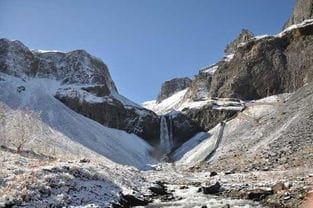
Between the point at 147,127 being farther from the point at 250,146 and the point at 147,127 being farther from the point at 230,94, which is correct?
the point at 250,146

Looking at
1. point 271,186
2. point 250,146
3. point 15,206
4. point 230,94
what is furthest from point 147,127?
point 15,206

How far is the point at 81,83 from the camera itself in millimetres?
122188

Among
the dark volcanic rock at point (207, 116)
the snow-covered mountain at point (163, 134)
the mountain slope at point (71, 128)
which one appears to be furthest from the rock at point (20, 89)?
the dark volcanic rock at point (207, 116)

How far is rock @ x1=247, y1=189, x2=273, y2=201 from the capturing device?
29150mm

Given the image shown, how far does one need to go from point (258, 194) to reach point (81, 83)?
323ft

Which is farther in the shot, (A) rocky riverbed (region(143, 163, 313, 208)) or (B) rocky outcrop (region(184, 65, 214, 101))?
(B) rocky outcrop (region(184, 65, 214, 101))

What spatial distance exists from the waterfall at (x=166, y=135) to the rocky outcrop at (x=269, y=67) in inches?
646

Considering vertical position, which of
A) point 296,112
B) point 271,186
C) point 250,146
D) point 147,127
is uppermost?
point 147,127

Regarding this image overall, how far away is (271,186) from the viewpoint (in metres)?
30.9

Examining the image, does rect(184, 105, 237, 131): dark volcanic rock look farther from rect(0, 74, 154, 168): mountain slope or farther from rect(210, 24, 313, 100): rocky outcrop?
rect(0, 74, 154, 168): mountain slope

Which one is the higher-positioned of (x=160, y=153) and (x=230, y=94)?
(x=230, y=94)

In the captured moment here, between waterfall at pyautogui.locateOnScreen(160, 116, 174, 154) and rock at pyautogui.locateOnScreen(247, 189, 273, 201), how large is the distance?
6876 centimetres

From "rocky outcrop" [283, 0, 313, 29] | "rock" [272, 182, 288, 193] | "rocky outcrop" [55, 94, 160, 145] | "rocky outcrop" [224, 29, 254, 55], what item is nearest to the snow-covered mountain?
"rock" [272, 182, 288, 193]

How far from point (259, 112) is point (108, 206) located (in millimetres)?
60763
